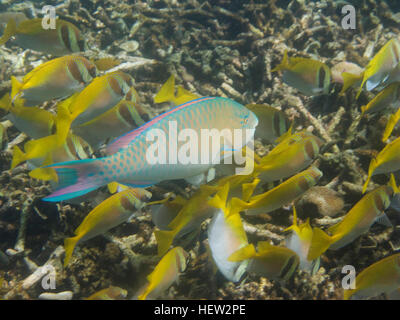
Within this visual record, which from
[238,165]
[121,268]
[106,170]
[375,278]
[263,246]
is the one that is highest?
[106,170]

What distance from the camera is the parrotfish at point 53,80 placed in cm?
224

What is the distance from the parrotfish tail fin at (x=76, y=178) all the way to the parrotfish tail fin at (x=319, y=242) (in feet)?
4.42

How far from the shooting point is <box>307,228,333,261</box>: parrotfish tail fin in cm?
161

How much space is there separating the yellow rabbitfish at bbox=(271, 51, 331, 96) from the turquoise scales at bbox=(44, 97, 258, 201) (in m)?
1.08

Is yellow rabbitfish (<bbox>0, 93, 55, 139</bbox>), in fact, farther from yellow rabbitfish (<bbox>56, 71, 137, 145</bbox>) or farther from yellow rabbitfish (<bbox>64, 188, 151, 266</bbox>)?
yellow rabbitfish (<bbox>64, 188, 151, 266</bbox>)

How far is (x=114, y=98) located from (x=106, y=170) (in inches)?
39.5

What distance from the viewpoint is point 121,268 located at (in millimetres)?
2385

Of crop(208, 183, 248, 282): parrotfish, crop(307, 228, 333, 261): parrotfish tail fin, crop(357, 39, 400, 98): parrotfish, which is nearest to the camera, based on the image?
crop(307, 228, 333, 261): parrotfish tail fin

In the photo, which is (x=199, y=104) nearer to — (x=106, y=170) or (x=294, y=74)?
(x=106, y=170)

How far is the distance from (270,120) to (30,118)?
7.26ft

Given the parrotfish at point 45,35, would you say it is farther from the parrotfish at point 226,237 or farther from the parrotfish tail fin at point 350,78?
the parrotfish tail fin at point 350,78

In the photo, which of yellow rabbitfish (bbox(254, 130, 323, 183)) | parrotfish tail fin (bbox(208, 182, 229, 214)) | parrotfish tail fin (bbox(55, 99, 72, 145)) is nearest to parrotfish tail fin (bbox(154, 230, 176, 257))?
parrotfish tail fin (bbox(208, 182, 229, 214))

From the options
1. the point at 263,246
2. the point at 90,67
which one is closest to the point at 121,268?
the point at 263,246

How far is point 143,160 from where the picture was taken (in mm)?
1474
